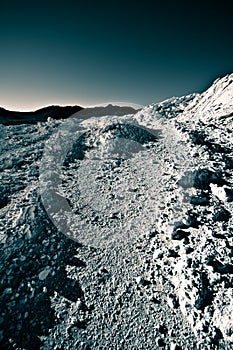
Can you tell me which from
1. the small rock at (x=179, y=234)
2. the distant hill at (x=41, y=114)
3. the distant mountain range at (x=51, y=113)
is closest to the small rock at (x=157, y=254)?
the small rock at (x=179, y=234)

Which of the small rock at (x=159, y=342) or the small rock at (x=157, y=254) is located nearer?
the small rock at (x=159, y=342)

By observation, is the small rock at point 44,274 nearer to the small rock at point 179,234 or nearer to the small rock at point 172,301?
the small rock at point 172,301

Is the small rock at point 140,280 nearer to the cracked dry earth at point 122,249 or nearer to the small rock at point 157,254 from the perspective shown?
the cracked dry earth at point 122,249

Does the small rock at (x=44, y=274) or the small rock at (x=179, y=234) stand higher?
the small rock at (x=179, y=234)

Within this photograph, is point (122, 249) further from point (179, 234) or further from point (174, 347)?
point (174, 347)

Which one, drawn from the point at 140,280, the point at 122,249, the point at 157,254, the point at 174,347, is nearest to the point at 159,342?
the point at 174,347

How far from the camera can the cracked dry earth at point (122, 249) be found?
17.0 ft

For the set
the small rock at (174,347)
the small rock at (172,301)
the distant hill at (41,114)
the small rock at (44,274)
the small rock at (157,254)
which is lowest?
the small rock at (174,347)

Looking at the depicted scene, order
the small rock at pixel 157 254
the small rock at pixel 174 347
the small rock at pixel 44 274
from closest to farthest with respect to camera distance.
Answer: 1. the small rock at pixel 174 347
2. the small rock at pixel 44 274
3. the small rock at pixel 157 254

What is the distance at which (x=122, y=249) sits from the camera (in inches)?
269

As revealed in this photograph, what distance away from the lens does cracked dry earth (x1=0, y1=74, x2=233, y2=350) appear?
203 inches

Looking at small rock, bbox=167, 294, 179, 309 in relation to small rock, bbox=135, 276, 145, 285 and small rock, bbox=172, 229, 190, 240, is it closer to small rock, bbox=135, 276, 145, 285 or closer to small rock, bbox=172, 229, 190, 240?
small rock, bbox=135, 276, 145, 285

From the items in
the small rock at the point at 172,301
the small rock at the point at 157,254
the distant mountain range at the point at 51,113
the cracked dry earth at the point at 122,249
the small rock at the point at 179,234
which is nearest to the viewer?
the cracked dry earth at the point at 122,249

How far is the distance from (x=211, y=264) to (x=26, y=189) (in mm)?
7237
